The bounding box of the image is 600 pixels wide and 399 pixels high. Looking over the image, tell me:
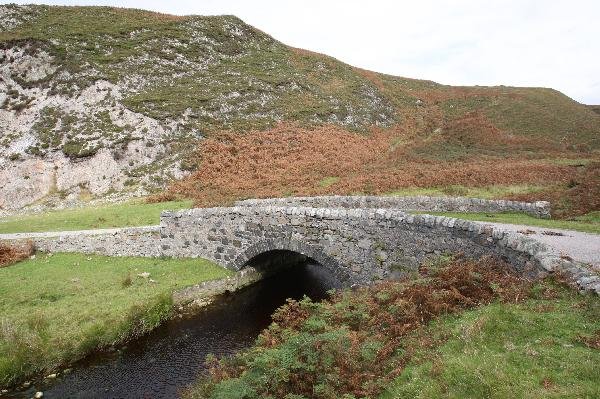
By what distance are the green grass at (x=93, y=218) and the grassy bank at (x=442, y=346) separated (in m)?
20.6

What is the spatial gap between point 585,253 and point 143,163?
42189mm

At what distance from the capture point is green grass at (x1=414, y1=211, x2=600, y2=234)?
1883cm

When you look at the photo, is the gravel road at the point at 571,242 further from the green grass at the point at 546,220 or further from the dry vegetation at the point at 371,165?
the dry vegetation at the point at 371,165

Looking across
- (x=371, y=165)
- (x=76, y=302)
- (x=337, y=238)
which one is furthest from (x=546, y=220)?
(x=76, y=302)

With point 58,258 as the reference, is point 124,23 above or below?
above

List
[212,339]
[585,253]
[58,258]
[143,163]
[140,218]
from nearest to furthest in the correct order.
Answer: [585,253] < [212,339] < [58,258] < [140,218] < [143,163]

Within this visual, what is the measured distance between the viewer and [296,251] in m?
22.0

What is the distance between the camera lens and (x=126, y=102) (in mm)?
49500

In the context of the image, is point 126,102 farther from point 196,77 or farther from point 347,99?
point 347,99

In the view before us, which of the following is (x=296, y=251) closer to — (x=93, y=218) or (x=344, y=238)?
(x=344, y=238)

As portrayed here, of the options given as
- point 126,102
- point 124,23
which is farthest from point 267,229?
point 124,23

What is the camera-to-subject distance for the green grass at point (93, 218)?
30.3 meters

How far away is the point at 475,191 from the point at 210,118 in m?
34.3

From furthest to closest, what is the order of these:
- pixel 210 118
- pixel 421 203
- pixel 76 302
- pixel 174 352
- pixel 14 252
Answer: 1. pixel 210 118
2. pixel 421 203
3. pixel 14 252
4. pixel 76 302
5. pixel 174 352
